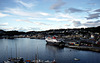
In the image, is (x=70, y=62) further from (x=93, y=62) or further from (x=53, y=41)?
(x=53, y=41)

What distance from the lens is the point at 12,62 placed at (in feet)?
78.8

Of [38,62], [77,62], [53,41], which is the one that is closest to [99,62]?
[77,62]

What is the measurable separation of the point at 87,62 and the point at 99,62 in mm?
2925

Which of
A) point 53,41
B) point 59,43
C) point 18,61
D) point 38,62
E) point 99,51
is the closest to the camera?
point 38,62

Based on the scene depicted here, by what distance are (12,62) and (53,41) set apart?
1744 inches

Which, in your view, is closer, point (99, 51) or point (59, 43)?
point (99, 51)

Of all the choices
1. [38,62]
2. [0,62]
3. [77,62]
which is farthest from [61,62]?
[0,62]

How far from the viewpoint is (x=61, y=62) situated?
26172 millimetres

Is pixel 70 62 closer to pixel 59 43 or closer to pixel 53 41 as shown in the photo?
pixel 59 43

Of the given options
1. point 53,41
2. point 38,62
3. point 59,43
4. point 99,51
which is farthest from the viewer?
→ point 53,41

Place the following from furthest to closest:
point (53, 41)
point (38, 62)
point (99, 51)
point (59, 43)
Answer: point (53, 41)
point (59, 43)
point (99, 51)
point (38, 62)

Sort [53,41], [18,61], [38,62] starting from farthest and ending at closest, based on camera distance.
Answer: [53,41]
[18,61]
[38,62]

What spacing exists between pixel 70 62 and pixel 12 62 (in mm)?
13870

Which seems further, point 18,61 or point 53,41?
point 53,41
